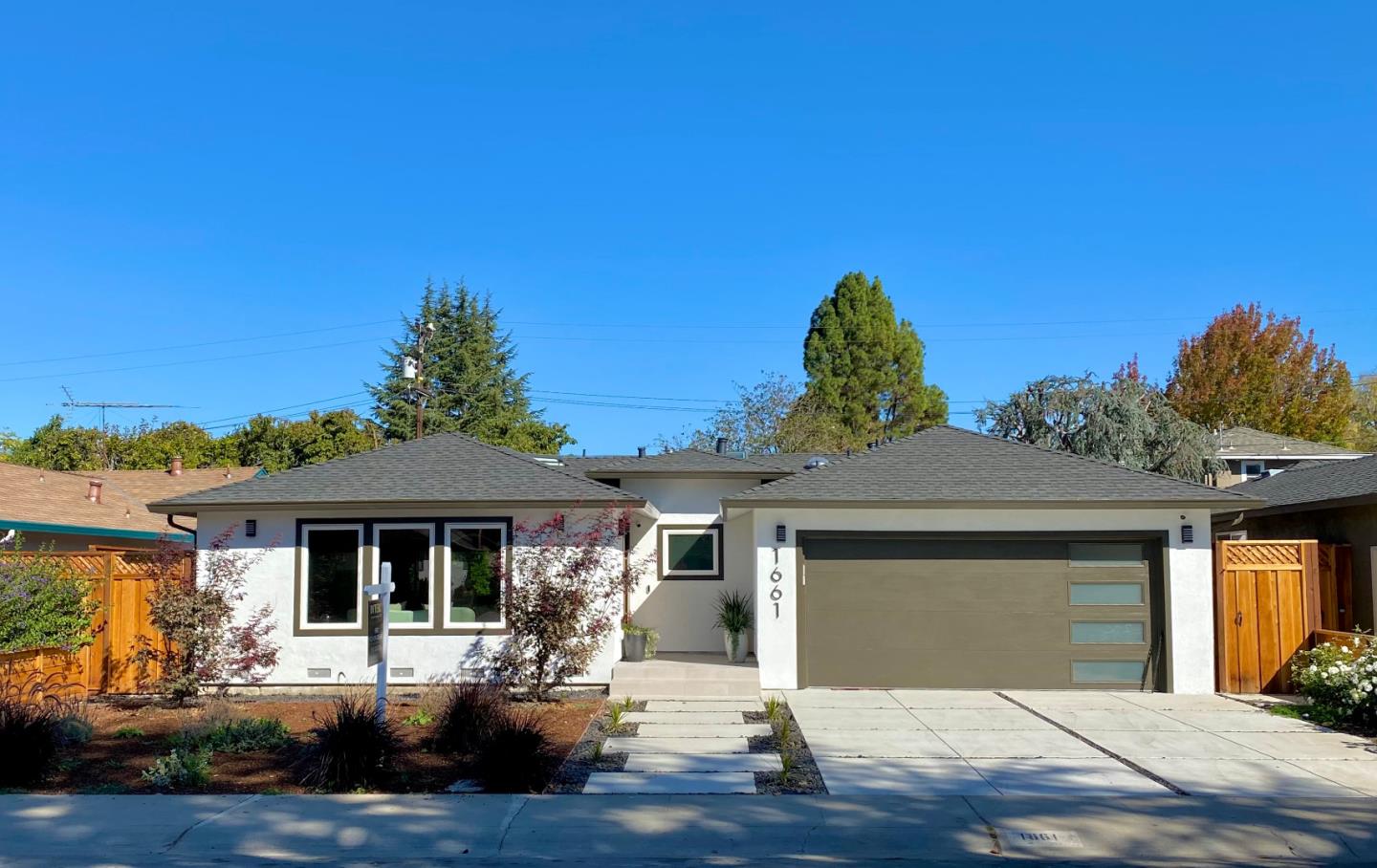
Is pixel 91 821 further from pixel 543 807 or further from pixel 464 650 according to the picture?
pixel 464 650

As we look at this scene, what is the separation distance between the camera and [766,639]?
13.4 m

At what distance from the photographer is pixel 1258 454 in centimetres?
3083

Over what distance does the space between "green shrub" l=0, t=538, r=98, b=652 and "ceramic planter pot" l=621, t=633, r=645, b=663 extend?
6728mm

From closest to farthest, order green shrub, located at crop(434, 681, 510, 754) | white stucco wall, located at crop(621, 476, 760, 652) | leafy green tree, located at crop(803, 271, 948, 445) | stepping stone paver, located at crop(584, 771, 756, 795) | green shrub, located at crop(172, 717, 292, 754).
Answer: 1. stepping stone paver, located at crop(584, 771, 756, 795)
2. green shrub, located at crop(434, 681, 510, 754)
3. green shrub, located at crop(172, 717, 292, 754)
4. white stucco wall, located at crop(621, 476, 760, 652)
5. leafy green tree, located at crop(803, 271, 948, 445)

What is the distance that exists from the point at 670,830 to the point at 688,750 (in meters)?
2.56

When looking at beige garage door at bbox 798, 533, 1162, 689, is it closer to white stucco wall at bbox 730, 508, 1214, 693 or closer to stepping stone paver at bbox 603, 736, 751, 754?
white stucco wall at bbox 730, 508, 1214, 693

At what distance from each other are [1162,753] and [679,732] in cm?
464

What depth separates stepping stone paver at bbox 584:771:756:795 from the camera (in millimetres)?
8250

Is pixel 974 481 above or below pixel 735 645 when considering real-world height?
above

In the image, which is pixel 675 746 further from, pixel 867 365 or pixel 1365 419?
pixel 1365 419

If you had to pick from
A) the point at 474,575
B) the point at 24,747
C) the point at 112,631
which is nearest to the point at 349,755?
the point at 24,747

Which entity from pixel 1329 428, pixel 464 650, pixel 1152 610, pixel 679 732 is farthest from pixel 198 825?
pixel 1329 428

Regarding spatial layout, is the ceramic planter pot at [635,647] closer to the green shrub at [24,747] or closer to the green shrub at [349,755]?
the green shrub at [349,755]

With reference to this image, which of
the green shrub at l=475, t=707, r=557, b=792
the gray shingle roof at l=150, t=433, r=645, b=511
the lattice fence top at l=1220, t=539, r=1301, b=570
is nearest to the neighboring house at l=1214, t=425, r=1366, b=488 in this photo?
the lattice fence top at l=1220, t=539, r=1301, b=570
